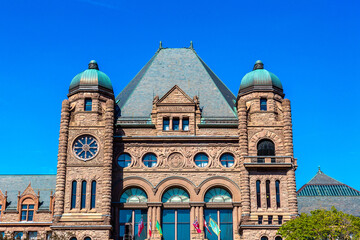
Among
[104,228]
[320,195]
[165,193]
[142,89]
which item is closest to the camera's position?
[104,228]

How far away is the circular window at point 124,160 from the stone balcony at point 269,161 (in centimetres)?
1120

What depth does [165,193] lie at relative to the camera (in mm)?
60250

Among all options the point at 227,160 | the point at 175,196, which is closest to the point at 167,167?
the point at 175,196

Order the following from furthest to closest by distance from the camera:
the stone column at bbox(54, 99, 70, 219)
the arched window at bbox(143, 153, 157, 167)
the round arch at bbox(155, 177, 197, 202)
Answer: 1. the arched window at bbox(143, 153, 157, 167)
2. the round arch at bbox(155, 177, 197, 202)
3. the stone column at bbox(54, 99, 70, 219)

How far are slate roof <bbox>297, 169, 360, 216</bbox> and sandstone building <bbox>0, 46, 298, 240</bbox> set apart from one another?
1184cm

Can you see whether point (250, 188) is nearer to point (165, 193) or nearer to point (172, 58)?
point (165, 193)

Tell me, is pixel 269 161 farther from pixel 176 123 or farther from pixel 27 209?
pixel 27 209

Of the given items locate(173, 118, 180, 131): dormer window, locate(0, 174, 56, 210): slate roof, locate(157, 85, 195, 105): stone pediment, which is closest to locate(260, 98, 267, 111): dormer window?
locate(157, 85, 195, 105): stone pediment

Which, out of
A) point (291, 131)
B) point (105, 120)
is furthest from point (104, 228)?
point (291, 131)

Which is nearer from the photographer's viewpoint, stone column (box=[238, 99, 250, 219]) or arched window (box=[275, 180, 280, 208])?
stone column (box=[238, 99, 250, 219])

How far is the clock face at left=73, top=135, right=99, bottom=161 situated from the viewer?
5981cm

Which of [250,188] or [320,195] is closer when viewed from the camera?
[250,188]

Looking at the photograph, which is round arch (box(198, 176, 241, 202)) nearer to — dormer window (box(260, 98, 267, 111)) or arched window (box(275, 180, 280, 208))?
arched window (box(275, 180, 280, 208))

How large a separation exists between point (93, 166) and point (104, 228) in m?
6.27
